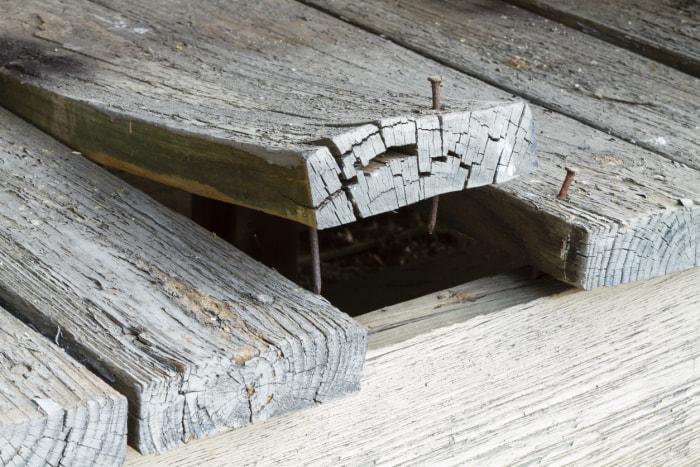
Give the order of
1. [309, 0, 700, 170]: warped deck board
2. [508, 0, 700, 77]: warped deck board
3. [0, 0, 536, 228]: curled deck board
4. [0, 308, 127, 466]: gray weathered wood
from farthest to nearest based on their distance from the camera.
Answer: [508, 0, 700, 77]: warped deck board → [309, 0, 700, 170]: warped deck board → [0, 0, 536, 228]: curled deck board → [0, 308, 127, 466]: gray weathered wood

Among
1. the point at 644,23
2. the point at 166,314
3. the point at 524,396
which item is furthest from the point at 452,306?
the point at 644,23

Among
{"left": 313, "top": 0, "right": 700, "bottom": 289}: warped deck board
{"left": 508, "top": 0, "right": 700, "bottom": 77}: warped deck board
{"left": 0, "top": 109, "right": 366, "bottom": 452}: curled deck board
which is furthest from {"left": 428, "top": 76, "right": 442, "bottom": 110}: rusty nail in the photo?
{"left": 508, "top": 0, "right": 700, "bottom": 77}: warped deck board

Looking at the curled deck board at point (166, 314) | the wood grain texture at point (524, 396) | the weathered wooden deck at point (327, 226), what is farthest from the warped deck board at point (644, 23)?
the curled deck board at point (166, 314)

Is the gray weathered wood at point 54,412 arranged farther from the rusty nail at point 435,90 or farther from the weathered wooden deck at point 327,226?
the rusty nail at point 435,90

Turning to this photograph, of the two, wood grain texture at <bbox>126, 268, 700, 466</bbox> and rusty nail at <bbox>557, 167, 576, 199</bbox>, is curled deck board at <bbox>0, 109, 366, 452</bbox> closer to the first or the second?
wood grain texture at <bbox>126, 268, 700, 466</bbox>

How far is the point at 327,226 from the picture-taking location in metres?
1.08

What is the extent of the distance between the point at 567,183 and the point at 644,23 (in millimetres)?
1004

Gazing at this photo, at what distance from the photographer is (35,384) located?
0.93 meters

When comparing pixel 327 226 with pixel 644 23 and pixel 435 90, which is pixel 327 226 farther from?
pixel 644 23

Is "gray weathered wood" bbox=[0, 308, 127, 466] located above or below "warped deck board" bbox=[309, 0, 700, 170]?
below

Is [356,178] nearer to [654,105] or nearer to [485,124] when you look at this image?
[485,124]

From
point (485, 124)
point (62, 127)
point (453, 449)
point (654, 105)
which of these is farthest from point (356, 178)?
point (654, 105)

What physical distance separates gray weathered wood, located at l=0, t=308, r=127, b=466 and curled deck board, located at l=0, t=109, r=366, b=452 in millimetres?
27

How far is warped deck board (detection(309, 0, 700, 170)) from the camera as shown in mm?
1666
